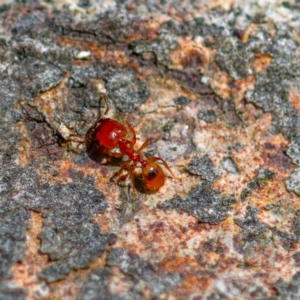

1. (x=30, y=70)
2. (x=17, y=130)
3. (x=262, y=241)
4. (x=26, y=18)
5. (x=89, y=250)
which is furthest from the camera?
(x=26, y=18)

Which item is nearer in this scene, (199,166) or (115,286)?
(115,286)

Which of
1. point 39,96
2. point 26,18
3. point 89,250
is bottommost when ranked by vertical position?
point 89,250

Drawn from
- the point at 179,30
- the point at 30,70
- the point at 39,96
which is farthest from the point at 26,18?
the point at 179,30

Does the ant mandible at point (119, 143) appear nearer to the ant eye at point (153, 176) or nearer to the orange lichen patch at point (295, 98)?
the ant eye at point (153, 176)

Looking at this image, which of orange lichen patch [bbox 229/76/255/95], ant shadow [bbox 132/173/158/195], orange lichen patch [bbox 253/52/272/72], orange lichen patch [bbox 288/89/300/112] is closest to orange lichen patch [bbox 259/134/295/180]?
orange lichen patch [bbox 288/89/300/112]

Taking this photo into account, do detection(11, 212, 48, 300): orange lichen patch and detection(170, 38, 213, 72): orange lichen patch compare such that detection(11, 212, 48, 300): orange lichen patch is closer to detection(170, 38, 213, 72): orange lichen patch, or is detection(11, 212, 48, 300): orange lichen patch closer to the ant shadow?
the ant shadow

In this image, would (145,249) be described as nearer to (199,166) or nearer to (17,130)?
(199,166)

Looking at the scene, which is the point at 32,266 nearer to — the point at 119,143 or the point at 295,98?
the point at 119,143
